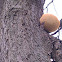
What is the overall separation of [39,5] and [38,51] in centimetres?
44

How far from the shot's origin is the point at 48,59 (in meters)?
0.92

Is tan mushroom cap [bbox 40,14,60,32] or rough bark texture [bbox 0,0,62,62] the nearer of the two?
rough bark texture [bbox 0,0,62,62]

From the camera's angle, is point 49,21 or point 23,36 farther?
point 49,21

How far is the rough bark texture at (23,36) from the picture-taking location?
90 cm

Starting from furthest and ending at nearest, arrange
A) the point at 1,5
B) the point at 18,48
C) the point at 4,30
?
the point at 1,5
the point at 4,30
the point at 18,48

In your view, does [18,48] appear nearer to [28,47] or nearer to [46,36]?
[28,47]

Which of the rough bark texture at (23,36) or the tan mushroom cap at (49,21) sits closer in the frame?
the rough bark texture at (23,36)

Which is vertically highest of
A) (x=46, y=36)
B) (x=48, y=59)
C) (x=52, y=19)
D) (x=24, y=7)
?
(x=24, y=7)

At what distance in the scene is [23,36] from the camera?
0.93m

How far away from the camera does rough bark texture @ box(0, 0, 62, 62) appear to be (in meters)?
0.90

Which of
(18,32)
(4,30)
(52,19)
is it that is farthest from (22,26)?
(52,19)

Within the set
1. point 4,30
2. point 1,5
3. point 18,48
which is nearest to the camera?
point 18,48

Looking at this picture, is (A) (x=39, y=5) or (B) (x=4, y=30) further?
(A) (x=39, y=5)

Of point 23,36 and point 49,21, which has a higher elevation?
point 49,21
